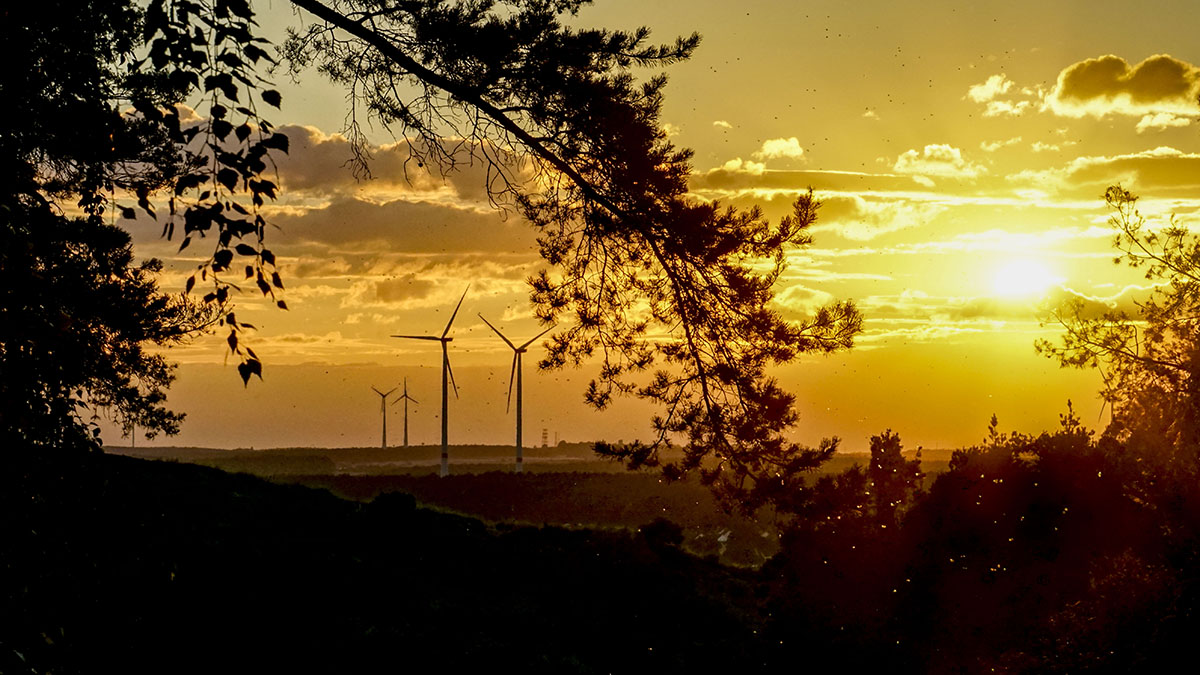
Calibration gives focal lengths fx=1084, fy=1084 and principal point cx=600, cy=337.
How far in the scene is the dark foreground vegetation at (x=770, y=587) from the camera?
13.8m

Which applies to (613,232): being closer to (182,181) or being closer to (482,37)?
(482,37)

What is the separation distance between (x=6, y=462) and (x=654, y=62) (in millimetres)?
9179

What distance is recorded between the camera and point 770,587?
19.4 metres

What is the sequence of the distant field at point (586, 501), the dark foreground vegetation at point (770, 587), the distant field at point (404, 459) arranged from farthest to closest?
the distant field at point (404, 459) → the distant field at point (586, 501) → the dark foreground vegetation at point (770, 587)

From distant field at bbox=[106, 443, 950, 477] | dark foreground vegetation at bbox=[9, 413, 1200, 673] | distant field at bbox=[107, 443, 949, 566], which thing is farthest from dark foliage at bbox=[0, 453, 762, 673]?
distant field at bbox=[106, 443, 950, 477]

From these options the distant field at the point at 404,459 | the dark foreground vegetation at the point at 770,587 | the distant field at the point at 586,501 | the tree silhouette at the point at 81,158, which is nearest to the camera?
the tree silhouette at the point at 81,158

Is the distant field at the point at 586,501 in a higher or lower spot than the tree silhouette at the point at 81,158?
lower

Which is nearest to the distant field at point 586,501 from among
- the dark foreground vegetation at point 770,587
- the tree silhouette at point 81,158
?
the dark foreground vegetation at point 770,587

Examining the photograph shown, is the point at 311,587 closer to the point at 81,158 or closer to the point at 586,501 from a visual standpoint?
the point at 81,158

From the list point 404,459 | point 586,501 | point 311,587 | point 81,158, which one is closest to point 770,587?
point 311,587

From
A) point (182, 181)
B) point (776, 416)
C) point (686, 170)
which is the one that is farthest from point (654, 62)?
point (182, 181)

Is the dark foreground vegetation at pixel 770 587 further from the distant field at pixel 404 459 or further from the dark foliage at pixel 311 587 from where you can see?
the distant field at pixel 404 459

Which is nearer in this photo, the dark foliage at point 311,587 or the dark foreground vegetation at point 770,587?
the dark foliage at point 311,587

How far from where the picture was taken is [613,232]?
1298cm
